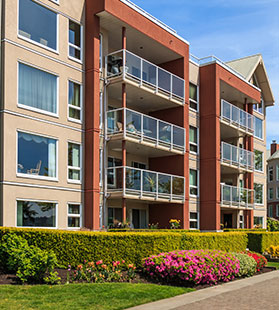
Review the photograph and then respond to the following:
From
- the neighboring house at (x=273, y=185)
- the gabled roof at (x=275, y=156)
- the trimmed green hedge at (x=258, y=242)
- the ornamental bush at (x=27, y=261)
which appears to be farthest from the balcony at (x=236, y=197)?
the neighboring house at (x=273, y=185)

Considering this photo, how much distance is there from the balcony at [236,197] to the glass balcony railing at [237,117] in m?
4.59

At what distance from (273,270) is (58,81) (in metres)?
12.1

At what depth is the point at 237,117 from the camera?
32719mm

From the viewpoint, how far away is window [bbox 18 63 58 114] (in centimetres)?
1820

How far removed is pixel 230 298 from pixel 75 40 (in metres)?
14.2

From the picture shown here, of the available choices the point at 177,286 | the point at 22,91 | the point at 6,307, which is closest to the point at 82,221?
the point at 22,91

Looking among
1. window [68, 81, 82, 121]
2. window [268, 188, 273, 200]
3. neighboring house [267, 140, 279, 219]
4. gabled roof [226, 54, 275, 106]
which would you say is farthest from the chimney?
window [68, 81, 82, 121]

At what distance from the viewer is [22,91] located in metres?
18.2

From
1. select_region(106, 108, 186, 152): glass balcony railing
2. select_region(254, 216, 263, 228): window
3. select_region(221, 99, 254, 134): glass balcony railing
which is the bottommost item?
select_region(254, 216, 263, 228): window

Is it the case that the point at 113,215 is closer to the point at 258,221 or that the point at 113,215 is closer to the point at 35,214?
the point at 35,214

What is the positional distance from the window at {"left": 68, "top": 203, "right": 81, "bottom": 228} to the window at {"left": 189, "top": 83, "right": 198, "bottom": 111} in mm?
12877

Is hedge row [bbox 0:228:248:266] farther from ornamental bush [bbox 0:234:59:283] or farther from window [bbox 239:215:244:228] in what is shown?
window [bbox 239:215:244:228]

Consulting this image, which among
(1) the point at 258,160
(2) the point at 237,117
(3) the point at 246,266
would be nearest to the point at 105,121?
(3) the point at 246,266

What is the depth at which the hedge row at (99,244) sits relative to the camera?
1380cm
